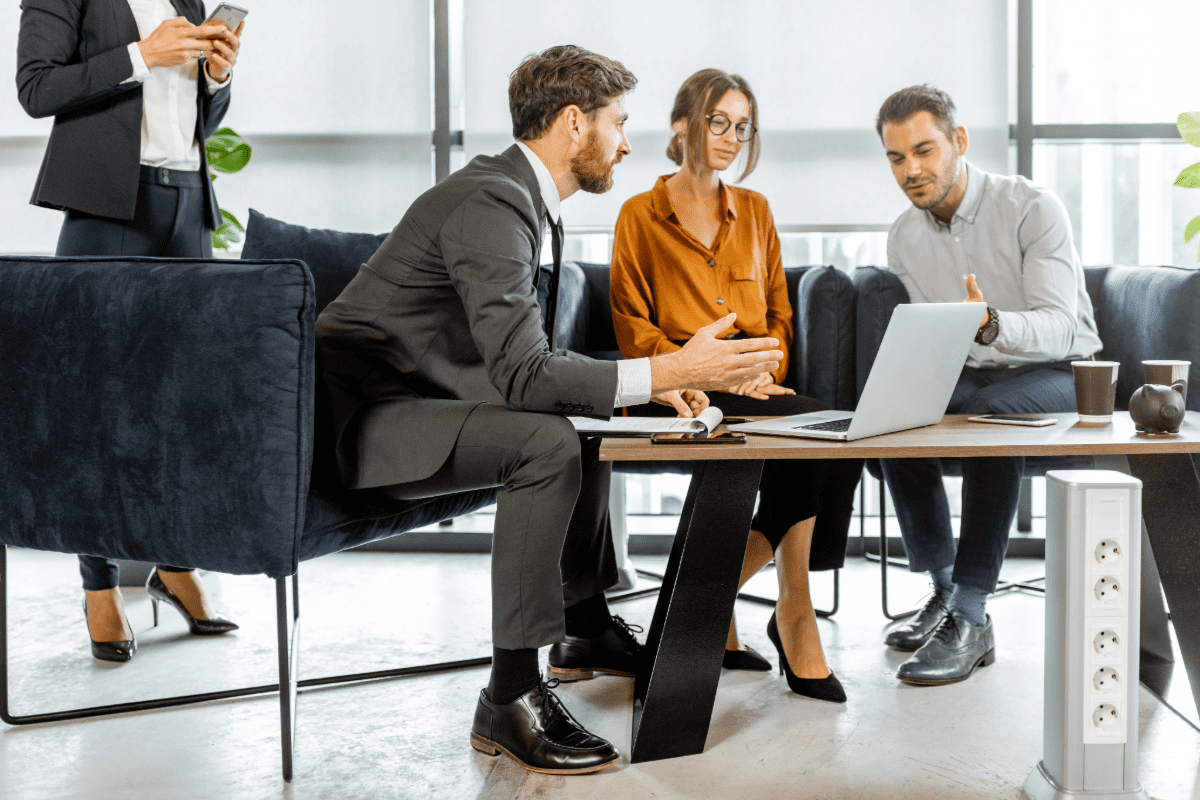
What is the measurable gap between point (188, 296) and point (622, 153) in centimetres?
81

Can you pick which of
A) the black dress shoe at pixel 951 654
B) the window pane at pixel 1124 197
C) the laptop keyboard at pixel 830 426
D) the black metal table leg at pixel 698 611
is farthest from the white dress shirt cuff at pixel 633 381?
the window pane at pixel 1124 197

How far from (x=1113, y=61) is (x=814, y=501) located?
2141mm

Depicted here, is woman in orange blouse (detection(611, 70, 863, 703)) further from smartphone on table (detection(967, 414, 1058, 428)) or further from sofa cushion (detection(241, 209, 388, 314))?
sofa cushion (detection(241, 209, 388, 314))

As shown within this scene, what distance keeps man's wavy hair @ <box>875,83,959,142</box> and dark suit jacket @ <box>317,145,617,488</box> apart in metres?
1.06

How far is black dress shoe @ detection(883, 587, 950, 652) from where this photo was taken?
2133 millimetres

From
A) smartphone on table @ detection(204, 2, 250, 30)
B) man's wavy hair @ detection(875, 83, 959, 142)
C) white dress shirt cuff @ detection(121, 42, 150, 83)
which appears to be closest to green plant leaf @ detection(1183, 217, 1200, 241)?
man's wavy hair @ detection(875, 83, 959, 142)

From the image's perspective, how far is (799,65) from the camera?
311 cm

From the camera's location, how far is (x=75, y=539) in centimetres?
159

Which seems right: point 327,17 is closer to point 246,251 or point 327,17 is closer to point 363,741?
point 246,251

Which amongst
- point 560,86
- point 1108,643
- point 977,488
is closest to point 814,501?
point 977,488

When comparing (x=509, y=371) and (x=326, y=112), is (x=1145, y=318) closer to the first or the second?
(x=509, y=371)

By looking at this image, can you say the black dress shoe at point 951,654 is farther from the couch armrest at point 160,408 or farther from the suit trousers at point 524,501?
the couch armrest at point 160,408

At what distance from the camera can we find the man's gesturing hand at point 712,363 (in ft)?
4.89

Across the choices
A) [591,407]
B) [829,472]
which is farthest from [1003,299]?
[591,407]
